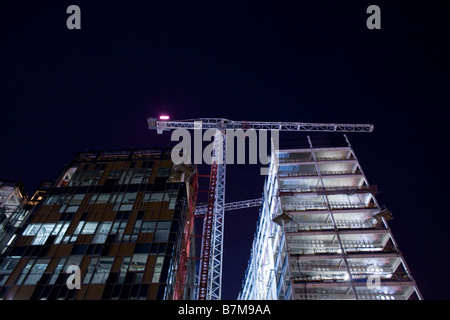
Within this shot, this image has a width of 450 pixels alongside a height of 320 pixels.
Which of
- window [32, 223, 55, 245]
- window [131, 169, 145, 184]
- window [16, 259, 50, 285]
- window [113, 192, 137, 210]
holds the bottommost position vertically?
window [16, 259, 50, 285]

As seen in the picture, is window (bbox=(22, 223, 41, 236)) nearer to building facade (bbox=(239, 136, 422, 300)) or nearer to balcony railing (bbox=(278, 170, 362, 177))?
building facade (bbox=(239, 136, 422, 300))

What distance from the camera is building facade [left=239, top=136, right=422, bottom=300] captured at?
43062 mm

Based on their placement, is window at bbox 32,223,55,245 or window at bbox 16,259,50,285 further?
window at bbox 32,223,55,245

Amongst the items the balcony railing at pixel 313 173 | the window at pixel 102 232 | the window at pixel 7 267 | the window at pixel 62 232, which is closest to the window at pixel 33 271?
the window at pixel 7 267

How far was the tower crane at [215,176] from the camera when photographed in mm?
57438

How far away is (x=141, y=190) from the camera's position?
54.4 metres

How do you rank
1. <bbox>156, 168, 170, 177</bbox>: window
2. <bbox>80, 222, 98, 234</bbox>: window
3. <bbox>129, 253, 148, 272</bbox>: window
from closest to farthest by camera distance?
<bbox>129, 253, 148, 272</bbox>: window
<bbox>80, 222, 98, 234</bbox>: window
<bbox>156, 168, 170, 177</bbox>: window

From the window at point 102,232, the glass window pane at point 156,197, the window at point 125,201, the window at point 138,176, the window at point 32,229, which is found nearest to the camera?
the window at point 102,232

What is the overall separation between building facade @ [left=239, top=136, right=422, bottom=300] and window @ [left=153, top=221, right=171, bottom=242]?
16168 mm

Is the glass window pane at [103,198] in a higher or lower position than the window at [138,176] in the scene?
lower

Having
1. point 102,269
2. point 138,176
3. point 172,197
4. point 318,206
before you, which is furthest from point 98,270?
point 318,206

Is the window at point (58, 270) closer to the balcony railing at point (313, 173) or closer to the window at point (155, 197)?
the window at point (155, 197)

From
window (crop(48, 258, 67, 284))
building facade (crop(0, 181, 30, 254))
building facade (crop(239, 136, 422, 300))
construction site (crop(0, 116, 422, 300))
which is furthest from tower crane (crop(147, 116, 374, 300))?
building facade (crop(0, 181, 30, 254))

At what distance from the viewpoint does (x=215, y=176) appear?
7069cm
